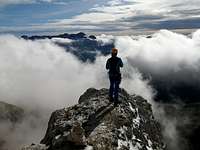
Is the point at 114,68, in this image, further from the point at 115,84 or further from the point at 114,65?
the point at 115,84

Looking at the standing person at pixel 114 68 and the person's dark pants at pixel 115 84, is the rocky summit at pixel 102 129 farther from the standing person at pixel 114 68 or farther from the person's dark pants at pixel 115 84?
the standing person at pixel 114 68

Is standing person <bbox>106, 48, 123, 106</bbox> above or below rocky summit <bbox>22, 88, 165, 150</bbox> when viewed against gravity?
above

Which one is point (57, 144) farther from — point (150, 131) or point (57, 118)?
point (150, 131)

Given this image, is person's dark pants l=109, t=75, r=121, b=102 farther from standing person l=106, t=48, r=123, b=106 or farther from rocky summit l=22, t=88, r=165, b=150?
rocky summit l=22, t=88, r=165, b=150

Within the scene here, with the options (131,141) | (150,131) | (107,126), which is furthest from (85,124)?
(150,131)

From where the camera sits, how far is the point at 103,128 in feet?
138

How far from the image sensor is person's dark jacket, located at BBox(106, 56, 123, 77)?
1761 inches

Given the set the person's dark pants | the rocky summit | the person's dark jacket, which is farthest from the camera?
the person's dark pants

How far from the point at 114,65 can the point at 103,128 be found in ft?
26.0

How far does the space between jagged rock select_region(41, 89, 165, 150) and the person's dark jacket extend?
4.94 meters

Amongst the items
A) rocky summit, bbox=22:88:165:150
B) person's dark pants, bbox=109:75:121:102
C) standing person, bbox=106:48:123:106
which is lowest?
rocky summit, bbox=22:88:165:150

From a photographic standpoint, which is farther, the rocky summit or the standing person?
the standing person

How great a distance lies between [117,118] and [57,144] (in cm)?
980

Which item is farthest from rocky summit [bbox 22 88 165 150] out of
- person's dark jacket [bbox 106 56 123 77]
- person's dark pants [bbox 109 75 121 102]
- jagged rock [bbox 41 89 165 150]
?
person's dark jacket [bbox 106 56 123 77]
